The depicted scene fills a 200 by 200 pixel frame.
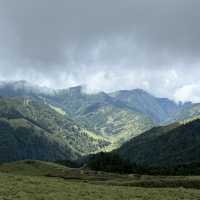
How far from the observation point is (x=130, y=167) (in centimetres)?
19725

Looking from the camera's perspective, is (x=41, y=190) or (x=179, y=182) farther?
(x=179, y=182)

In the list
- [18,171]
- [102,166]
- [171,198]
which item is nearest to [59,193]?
[171,198]

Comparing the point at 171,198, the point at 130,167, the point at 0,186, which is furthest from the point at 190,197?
the point at 130,167

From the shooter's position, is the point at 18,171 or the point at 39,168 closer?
the point at 18,171

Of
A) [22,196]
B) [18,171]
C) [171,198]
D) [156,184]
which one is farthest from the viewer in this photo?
[18,171]

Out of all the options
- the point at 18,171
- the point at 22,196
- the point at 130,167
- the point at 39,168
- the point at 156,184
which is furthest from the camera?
the point at 130,167

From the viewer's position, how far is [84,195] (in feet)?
149

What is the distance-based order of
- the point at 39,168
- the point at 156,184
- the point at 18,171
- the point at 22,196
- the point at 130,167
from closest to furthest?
1. the point at 22,196
2. the point at 156,184
3. the point at 18,171
4. the point at 39,168
5. the point at 130,167

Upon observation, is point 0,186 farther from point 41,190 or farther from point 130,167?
point 130,167

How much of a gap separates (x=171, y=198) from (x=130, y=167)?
154 meters

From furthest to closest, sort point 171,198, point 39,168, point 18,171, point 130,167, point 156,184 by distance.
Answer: point 130,167, point 39,168, point 18,171, point 156,184, point 171,198

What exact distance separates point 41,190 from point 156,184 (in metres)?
27.2

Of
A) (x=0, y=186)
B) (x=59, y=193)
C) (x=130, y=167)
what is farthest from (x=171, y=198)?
(x=130, y=167)

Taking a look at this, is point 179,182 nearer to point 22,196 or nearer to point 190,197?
point 190,197
